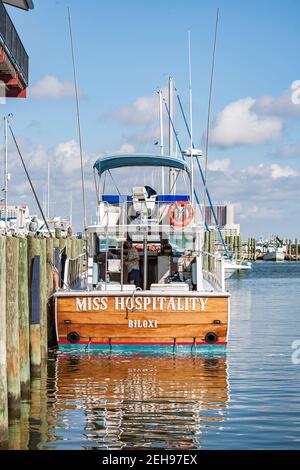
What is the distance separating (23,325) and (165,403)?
294cm

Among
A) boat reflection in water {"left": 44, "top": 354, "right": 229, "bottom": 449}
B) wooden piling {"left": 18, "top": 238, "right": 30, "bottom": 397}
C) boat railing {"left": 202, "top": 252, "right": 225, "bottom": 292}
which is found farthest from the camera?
boat railing {"left": 202, "top": 252, "right": 225, "bottom": 292}

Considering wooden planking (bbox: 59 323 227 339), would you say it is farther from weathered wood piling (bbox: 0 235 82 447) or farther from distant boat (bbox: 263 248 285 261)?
distant boat (bbox: 263 248 285 261)

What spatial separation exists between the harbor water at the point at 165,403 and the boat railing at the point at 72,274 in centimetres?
326

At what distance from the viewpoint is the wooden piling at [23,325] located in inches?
631

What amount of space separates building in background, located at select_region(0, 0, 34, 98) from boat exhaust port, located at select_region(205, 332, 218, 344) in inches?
382

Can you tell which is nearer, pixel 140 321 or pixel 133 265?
pixel 140 321

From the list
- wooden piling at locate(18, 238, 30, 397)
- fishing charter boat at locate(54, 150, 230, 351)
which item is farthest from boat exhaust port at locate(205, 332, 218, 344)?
wooden piling at locate(18, 238, 30, 397)

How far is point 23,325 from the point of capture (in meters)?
16.5

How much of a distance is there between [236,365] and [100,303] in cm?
352

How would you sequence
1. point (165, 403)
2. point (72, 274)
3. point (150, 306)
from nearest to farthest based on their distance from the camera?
1. point (165, 403)
2. point (150, 306)
3. point (72, 274)

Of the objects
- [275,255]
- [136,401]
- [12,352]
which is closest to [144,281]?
[136,401]

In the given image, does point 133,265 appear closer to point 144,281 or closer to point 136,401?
point 144,281

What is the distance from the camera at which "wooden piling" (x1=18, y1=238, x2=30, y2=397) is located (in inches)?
631
